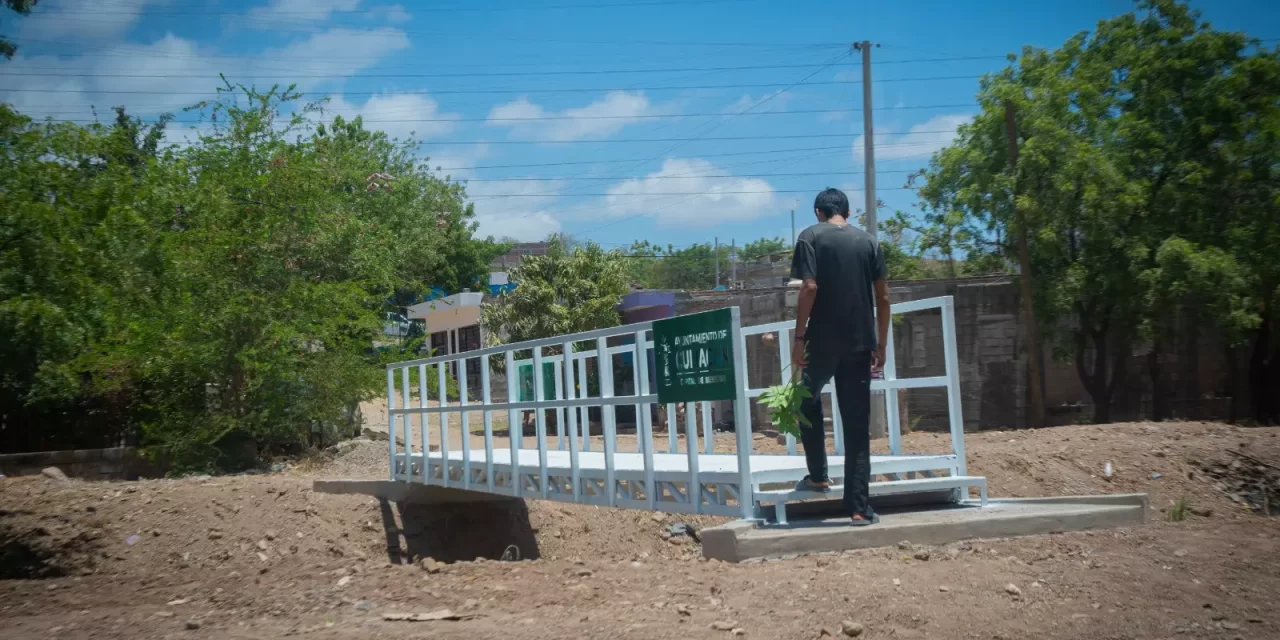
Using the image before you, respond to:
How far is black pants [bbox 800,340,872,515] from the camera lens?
6121 millimetres

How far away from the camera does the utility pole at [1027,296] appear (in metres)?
21.1

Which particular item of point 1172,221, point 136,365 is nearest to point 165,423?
point 136,365

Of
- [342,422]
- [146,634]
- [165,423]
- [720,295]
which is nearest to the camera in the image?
[146,634]

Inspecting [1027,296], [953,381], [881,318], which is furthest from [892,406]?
[1027,296]

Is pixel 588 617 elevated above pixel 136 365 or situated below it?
below

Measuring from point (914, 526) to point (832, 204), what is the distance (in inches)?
77.4

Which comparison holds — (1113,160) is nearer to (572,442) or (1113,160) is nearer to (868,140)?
(868,140)

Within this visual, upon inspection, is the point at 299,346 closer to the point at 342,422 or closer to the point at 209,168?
the point at 342,422

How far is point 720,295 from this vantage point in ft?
90.6

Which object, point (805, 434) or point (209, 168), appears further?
point (209, 168)

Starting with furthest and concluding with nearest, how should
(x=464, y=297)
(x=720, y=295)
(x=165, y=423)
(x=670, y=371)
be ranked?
(x=464, y=297)
(x=720, y=295)
(x=165, y=423)
(x=670, y=371)

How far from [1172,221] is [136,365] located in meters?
19.3

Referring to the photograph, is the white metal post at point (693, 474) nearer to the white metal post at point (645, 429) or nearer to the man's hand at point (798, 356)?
the white metal post at point (645, 429)

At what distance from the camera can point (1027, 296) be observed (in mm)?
21141
